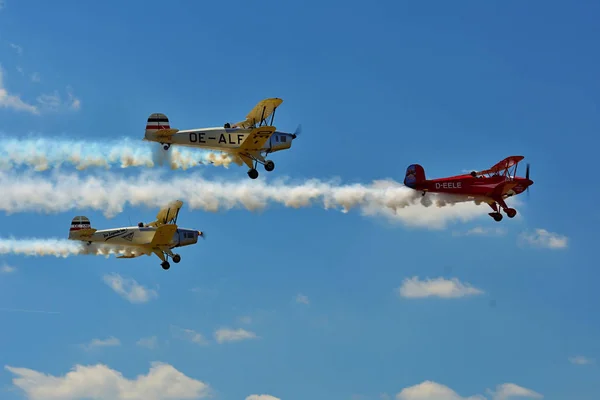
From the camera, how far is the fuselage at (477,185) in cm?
6469

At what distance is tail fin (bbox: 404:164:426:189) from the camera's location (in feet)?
212

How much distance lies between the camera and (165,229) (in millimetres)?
69500

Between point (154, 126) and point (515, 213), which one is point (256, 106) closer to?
point (154, 126)

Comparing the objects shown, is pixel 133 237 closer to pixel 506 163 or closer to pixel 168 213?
pixel 168 213

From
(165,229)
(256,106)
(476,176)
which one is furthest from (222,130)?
(476,176)

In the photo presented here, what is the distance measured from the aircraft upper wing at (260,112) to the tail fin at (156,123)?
341cm

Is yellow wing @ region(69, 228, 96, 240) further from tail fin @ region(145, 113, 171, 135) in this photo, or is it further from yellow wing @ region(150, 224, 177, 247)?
tail fin @ region(145, 113, 171, 135)

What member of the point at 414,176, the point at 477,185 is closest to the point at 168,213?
the point at 414,176

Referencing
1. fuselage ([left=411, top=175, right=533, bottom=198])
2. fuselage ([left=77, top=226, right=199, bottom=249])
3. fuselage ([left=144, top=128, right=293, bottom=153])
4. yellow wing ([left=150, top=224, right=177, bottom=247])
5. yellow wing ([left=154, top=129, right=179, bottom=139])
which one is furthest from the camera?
yellow wing ([left=150, top=224, right=177, bottom=247])

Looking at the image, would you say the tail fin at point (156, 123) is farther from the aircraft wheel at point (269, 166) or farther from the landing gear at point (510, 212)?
the landing gear at point (510, 212)

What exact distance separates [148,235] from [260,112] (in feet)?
34.7

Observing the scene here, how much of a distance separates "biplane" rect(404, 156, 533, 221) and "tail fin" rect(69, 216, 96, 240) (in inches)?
675

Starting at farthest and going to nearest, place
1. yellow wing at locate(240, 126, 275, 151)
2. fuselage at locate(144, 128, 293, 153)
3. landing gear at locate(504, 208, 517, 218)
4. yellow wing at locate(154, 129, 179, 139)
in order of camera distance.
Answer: landing gear at locate(504, 208, 517, 218), yellow wing at locate(240, 126, 275, 151), fuselage at locate(144, 128, 293, 153), yellow wing at locate(154, 129, 179, 139)

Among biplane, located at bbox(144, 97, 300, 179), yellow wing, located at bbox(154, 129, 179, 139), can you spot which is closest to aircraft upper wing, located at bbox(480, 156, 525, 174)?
biplane, located at bbox(144, 97, 300, 179)
